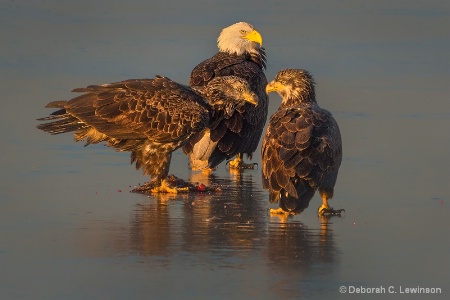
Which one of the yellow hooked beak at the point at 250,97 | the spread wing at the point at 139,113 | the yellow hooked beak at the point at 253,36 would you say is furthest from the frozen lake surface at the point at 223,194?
the yellow hooked beak at the point at 253,36

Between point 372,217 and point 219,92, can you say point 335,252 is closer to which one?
point 372,217

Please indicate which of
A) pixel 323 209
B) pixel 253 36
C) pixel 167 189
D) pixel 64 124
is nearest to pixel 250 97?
pixel 167 189

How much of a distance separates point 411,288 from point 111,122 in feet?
16.6

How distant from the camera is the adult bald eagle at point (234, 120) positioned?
15094 millimetres

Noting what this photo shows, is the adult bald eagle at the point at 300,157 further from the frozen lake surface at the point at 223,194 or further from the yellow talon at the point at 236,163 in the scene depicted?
the yellow talon at the point at 236,163

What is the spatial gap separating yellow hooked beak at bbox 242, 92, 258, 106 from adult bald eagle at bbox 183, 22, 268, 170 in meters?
0.57

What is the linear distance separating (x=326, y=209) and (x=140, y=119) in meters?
2.48

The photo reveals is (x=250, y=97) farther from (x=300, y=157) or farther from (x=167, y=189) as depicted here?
(x=300, y=157)

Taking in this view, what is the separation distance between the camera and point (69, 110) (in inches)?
554

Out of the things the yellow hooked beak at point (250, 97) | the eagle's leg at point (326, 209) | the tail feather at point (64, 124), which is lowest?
the eagle's leg at point (326, 209)

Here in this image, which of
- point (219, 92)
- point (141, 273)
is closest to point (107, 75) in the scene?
point (219, 92)

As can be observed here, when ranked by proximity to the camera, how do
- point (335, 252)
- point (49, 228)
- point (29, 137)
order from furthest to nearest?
point (29, 137)
point (49, 228)
point (335, 252)

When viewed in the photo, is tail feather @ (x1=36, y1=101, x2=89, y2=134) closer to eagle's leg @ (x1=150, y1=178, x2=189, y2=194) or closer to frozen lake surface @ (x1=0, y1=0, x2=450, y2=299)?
frozen lake surface @ (x1=0, y1=0, x2=450, y2=299)

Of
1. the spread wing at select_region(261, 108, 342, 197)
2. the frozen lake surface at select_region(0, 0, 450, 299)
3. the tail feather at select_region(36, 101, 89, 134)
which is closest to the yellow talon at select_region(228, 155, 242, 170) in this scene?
the frozen lake surface at select_region(0, 0, 450, 299)
